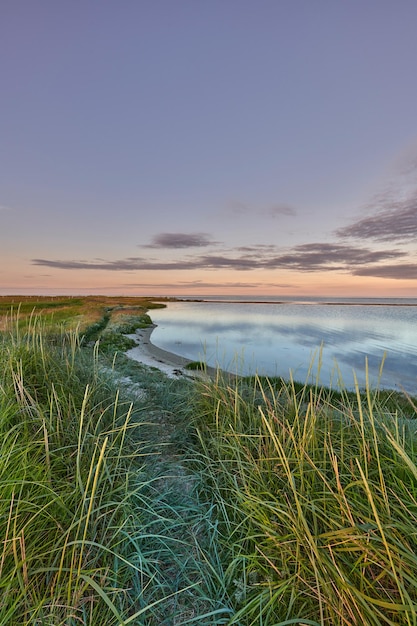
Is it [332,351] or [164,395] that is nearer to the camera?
[164,395]

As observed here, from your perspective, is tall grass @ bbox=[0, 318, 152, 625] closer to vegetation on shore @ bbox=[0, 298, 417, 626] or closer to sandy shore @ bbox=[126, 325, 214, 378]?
vegetation on shore @ bbox=[0, 298, 417, 626]

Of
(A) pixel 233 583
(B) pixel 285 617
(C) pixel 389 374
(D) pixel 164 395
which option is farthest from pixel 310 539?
(C) pixel 389 374

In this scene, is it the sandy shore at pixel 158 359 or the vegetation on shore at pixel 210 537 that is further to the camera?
the sandy shore at pixel 158 359

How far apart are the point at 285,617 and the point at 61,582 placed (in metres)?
1.34

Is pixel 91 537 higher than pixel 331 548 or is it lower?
lower

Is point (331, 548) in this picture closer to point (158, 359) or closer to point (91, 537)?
point (91, 537)

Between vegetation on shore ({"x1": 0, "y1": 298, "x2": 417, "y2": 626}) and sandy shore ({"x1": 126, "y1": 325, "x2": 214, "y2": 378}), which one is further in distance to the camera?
sandy shore ({"x1": 126, "y1": 325, "x2": 214, "y2": 378})

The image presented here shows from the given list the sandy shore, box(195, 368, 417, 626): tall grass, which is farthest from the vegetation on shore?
the sandy shore

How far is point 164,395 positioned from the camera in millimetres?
5988

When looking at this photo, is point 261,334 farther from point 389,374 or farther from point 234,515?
point 234,515

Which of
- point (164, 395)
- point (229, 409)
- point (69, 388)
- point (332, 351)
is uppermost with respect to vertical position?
point (69, 388)

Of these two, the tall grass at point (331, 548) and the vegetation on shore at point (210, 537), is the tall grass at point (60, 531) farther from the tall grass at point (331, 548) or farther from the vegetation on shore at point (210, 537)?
the tall grass at point (331, 548)

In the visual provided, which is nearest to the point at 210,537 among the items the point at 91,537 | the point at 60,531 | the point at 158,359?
the point at 91,537

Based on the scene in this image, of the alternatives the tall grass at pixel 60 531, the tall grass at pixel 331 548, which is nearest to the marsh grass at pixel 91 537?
the tall grass at pixel 60 531
